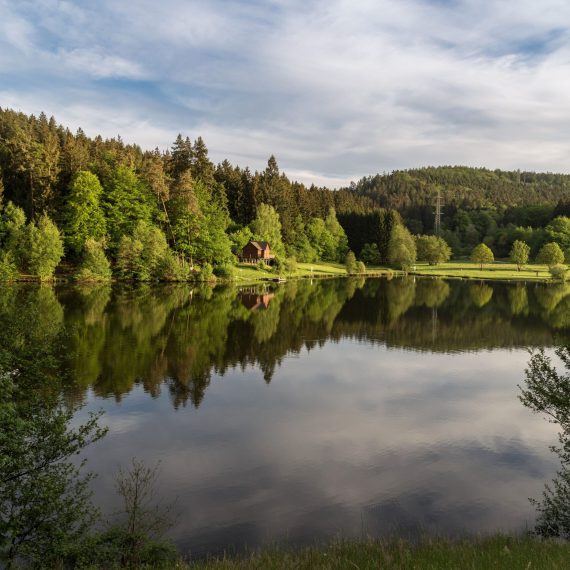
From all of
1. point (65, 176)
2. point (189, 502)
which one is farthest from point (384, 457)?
point (65, 176)

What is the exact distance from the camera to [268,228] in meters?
114

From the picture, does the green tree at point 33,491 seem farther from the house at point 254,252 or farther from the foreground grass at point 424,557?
the house at point 254,252

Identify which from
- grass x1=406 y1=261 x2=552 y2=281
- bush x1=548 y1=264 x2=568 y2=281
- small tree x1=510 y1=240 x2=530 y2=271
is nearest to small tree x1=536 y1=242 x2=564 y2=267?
grass x1=406 y1=261 x2=552 y2=281

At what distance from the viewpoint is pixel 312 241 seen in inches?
5207

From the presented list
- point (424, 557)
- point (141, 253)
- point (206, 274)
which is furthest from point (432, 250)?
point (424, 557)

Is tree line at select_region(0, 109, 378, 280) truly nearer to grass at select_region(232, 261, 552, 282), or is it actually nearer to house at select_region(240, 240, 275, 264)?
house at select_region(240, 240, 275, 264)

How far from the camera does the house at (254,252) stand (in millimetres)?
110000

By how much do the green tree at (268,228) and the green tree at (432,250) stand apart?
52.7m

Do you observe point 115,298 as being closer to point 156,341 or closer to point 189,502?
point 156,341

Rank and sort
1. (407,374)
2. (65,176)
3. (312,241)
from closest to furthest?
(407,374), (65,176), (312,241)

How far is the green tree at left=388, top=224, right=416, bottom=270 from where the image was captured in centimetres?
13138

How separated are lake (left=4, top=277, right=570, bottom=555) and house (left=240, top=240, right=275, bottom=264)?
55118mm

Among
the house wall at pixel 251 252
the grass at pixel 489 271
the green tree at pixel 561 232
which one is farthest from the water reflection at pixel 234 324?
the green tree at pixel 561 232

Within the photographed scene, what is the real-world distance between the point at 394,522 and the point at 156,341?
1127 inches
